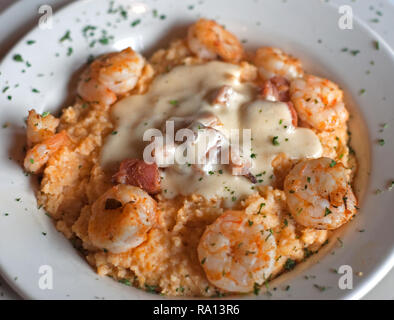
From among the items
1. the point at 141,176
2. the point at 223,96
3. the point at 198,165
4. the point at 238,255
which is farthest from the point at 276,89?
the point at 238,255

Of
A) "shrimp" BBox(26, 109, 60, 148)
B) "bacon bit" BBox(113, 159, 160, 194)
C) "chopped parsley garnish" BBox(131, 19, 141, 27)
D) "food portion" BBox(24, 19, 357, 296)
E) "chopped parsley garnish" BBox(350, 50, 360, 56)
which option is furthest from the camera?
"chopped parsley garnish" BBox(131, 19, 141, 27)

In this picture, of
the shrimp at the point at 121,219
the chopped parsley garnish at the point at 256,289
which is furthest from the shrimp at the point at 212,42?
the chopped parsley garnish at the point at 256,289

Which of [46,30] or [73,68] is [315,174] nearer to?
[73,68]

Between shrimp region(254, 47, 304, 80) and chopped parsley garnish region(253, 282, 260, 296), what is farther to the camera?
Result: shrimp region(254, 47, 304, 80)

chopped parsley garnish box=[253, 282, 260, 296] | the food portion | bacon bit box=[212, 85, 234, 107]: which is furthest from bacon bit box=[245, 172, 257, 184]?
chopped parsley garnish box=[253, 282, 260, 296]

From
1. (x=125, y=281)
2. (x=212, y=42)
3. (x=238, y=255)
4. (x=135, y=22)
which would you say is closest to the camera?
(x=238, y=255)

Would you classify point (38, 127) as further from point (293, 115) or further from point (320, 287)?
point (320, 287)

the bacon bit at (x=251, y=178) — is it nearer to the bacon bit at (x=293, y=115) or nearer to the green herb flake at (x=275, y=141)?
the green herb flake at (x=275, y=141)

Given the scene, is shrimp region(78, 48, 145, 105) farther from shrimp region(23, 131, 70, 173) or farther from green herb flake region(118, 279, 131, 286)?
green herb flake region(118, 279, 131, 286)
